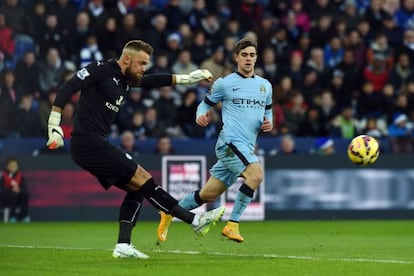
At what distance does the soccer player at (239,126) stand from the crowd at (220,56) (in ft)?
24.6

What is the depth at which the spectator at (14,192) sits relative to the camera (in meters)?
20.4

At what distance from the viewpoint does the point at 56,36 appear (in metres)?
23.0

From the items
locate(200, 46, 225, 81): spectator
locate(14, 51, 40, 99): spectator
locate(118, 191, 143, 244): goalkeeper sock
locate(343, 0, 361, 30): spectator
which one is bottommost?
locate(118, 191, 143, 244): goalkeeper sock

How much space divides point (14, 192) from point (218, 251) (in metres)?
8.54

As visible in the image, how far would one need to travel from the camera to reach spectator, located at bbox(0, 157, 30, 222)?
805 inches

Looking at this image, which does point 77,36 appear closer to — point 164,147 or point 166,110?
point 166,110

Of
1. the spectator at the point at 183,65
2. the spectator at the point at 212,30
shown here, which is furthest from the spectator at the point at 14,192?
the spectator at the point at 212,30

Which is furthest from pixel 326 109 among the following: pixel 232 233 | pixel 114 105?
pixel 114 105

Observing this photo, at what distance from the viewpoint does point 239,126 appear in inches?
536

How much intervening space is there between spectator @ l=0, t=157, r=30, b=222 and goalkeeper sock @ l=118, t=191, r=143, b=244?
30.1ft

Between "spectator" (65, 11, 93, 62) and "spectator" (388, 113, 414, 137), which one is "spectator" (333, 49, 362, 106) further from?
"spectator" (65, 11, 93, 62)

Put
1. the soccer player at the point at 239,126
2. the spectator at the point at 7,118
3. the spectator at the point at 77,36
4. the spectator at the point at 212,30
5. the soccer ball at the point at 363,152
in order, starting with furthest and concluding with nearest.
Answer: the spectator at the point at 212,30 < the spectator at the point at 77,36 < the spectator at the point at 7,118 < the soccer ball at the point at 363,152 < the soccer player at the point at 239,126

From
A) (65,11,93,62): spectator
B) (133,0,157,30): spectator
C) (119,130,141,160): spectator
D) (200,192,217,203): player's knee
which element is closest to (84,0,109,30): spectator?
(65,11,93,62): spectator

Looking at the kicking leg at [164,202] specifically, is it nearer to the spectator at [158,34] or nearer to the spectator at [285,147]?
the spectator at [285,147]
